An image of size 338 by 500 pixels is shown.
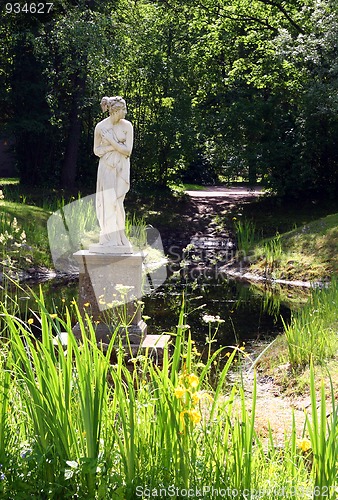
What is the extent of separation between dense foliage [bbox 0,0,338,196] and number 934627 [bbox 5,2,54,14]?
1.04 ft

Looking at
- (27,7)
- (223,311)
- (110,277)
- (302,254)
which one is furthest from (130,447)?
(27,7)

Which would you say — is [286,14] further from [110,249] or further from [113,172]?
[110,249]

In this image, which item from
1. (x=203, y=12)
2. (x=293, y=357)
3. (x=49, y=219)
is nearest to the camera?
(x=293, y=357)

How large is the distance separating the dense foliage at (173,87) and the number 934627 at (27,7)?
32 centimetres

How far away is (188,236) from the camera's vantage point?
16.9 metres

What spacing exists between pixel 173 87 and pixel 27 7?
14.5ft

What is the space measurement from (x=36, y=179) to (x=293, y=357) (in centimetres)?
1448

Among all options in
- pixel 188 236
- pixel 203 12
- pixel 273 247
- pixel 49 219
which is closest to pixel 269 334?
pixel 273 247

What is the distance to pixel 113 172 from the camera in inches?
298

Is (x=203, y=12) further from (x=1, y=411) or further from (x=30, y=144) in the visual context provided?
(x=1, y=411)

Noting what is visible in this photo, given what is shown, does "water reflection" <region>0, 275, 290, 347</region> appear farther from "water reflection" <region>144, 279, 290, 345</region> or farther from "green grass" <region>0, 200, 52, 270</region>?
"green grass" <region>0, 200, 52, 270</region>

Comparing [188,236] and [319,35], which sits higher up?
[319,35]

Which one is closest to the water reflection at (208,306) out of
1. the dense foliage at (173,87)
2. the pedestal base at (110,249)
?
the pedestal base at (110,249)

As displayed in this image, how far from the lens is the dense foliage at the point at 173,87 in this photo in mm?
18016
